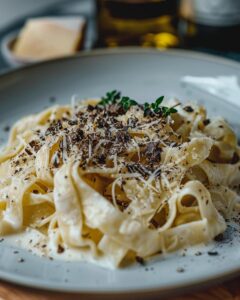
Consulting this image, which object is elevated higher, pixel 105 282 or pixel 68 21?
pixel 68 21

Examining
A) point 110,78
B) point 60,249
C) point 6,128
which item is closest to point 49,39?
point 110,78

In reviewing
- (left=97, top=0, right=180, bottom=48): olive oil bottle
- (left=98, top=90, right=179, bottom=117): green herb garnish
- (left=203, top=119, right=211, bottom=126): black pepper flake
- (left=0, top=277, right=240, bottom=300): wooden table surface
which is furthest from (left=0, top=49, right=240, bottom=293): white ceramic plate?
(left=0, top=277, right=240, bottom=300): wooden table surface

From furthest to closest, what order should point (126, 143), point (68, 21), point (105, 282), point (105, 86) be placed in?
point (68, 21) < point (105, 86) < point (126, 143) < point (105, 282)

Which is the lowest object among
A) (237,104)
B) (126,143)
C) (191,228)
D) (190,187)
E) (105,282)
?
(105,282)

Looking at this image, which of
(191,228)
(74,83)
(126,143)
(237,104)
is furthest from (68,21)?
(191,228)

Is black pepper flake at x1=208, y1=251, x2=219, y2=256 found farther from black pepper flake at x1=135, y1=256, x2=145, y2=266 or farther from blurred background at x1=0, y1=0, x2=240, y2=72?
blurred background at x1=0, y1=0, x2=240, y2=72

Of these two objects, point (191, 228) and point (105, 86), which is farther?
point (105, 86)

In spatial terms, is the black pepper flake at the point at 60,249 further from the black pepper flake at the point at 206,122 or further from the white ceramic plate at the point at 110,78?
the white ceramic plate at the point at 110,78

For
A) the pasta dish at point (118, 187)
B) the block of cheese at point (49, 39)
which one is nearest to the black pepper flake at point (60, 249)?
the pasta dish at point (118, 187)

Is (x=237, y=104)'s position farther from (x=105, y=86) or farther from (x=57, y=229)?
(x=57, y=229)
